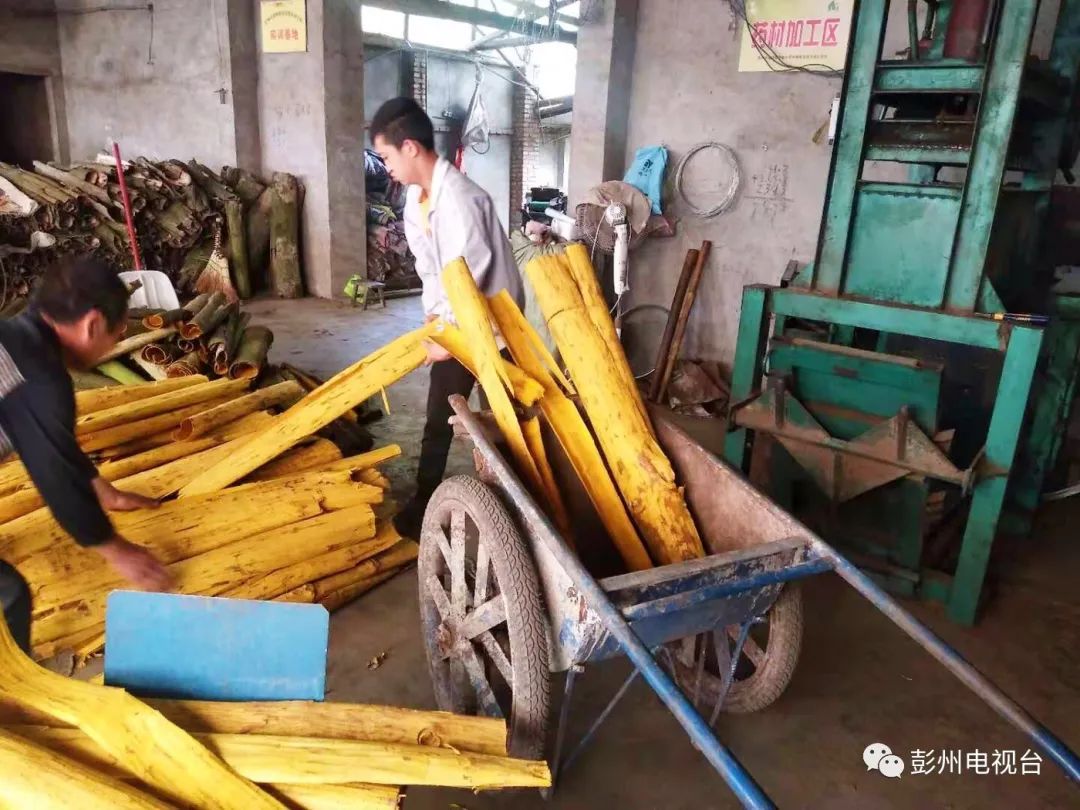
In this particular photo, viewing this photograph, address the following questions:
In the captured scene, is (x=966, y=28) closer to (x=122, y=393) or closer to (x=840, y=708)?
(x=840, y=708)

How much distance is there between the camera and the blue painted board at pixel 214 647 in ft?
5.24

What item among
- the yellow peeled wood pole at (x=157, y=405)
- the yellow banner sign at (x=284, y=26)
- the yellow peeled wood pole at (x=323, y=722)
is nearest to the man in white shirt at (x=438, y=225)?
the yellow peeled wood pole at (x=157, y=405)

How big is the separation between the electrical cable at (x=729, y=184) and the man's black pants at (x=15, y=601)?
4921 mm

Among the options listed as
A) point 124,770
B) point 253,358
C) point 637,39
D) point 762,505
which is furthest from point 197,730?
point 637,39

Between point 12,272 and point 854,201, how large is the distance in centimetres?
704

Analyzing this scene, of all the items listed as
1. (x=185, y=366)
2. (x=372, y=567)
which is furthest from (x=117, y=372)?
(x=372, y=567)

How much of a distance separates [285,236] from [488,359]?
7.50m

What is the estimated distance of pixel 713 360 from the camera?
6.09 m

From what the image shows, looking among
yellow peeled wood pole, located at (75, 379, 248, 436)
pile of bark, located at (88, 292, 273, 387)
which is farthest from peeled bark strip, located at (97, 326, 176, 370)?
yellow peeled wood pole, located at (75, 379, 248, 436)

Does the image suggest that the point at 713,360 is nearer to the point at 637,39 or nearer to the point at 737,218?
the point at 737,218

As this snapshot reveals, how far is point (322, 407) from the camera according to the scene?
310 cm

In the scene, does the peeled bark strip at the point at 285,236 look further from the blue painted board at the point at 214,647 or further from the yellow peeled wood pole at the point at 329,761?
the yellow peeled wood pole at the point at 329,761

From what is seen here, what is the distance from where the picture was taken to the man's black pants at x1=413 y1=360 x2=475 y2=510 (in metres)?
3.47

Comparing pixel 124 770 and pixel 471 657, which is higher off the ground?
pixel 124 770
